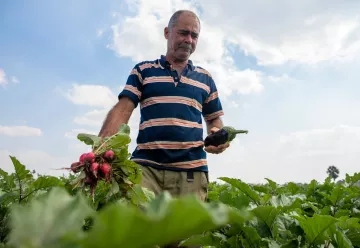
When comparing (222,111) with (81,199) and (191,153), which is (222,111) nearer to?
(191,153)

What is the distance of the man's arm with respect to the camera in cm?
310

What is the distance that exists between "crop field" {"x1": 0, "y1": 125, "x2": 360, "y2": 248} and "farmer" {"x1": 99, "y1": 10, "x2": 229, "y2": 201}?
1.31 meters

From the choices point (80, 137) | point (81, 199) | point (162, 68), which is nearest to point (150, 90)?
point (162, 68)

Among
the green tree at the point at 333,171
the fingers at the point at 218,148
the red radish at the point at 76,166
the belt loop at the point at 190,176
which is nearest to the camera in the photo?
the red radish at the point at 76,166

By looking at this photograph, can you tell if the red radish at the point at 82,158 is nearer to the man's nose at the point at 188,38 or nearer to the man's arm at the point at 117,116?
the man's arm at the point at 117,116

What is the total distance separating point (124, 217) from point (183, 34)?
3631mm

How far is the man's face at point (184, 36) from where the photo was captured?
395cm

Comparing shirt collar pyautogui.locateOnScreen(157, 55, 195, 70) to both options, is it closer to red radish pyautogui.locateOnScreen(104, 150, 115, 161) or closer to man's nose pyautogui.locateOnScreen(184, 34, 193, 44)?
man's nose pyautogui.locateOnScreen(184, 34, 193, 44)

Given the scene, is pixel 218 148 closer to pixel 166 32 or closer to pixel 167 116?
pixel 167 116

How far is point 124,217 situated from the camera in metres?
0.48

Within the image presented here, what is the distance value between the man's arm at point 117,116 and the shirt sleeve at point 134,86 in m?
0.04

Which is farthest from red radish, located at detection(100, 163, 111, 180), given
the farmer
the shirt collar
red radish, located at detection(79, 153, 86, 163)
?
the shirt collar

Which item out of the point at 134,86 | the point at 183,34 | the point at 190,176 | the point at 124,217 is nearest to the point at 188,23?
the point at 183,34

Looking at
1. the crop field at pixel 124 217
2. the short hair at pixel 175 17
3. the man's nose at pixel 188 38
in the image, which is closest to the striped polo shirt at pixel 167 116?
the man's nose at pixel 188 38
